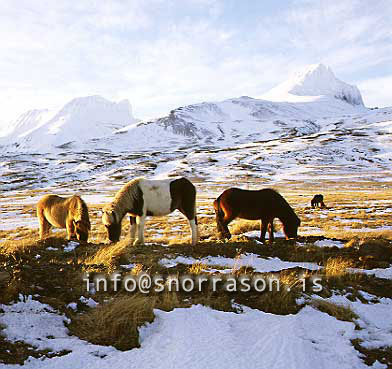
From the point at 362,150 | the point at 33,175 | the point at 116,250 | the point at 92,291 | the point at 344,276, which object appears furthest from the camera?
the point at 362,150

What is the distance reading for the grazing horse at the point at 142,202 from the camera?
33.3 feet

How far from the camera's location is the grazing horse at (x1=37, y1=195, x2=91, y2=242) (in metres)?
10.4

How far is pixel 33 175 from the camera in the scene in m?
118

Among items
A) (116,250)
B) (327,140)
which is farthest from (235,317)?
(327,140)

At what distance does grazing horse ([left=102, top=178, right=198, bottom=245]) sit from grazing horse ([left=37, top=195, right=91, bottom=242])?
725 mm

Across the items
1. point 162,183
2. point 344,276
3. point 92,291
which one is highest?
point 162,183

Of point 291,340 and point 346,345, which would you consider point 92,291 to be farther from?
point 346,345

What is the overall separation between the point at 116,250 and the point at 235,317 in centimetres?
412

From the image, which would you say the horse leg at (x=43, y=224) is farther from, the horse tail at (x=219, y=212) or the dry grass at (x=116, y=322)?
the dry grass at (x=116, y=322)

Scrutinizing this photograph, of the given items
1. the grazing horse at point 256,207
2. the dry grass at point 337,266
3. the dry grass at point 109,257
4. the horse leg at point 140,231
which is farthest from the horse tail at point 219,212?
the dry grass at point 337,266

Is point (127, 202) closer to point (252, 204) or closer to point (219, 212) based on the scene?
point (219, 212)

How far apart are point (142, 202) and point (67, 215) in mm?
2743

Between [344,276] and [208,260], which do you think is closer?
[344,276]

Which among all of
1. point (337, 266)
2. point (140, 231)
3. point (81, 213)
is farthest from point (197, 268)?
point (81, 213)
